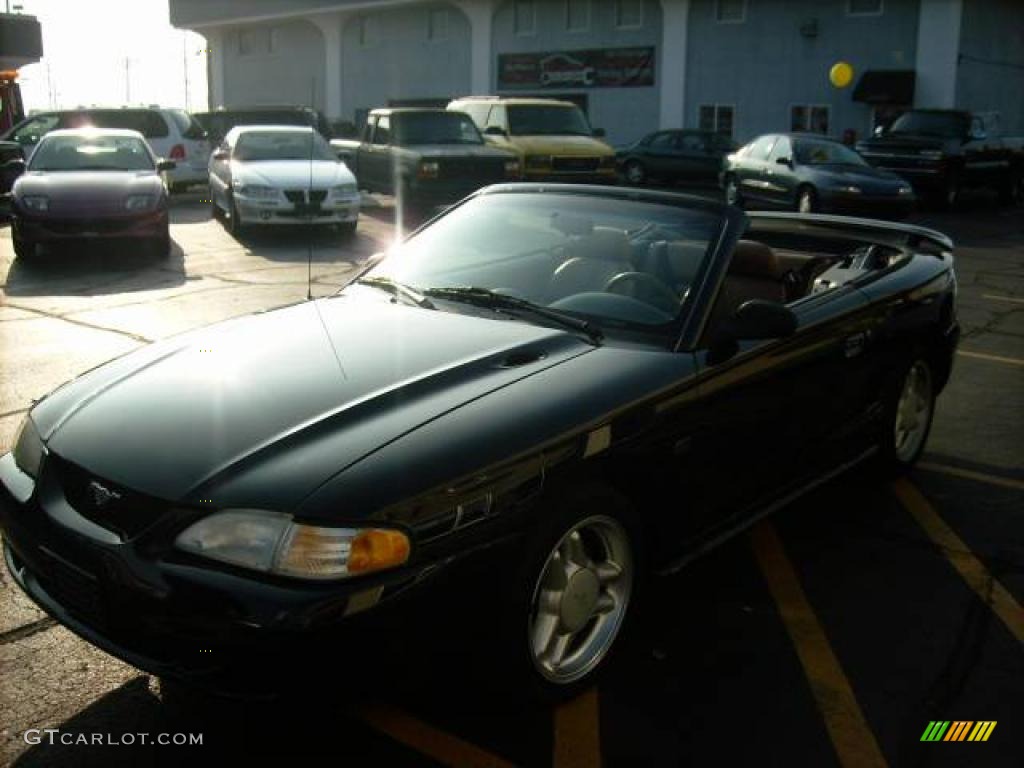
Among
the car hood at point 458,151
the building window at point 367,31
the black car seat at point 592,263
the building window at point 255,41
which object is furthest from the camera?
the building window at point 255,41

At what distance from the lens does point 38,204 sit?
12117mm

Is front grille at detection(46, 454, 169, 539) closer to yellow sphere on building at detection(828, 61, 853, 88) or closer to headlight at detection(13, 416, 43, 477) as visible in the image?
headlight at detection(13, 416, 43, 477)

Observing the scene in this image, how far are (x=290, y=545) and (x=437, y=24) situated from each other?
128ft

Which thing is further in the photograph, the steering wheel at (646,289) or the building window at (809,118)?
the building window at (809,118)

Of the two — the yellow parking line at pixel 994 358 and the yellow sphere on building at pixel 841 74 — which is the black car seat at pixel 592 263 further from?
the yellow sphere on building at pixel 841 74

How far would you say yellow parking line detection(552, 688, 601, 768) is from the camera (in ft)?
9.91

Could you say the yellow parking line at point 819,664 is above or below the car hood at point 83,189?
below

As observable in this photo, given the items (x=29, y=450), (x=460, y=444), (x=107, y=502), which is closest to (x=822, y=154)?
(x=460, y=444)

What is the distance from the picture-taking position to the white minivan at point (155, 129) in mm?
20000

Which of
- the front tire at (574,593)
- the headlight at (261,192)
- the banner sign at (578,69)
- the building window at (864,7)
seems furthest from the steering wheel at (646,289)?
the banner sign at (578,69)

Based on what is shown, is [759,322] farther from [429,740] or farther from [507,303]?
[429,740]

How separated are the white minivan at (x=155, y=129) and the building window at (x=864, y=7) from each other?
59.1 ft

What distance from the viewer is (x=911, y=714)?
3.32 metres

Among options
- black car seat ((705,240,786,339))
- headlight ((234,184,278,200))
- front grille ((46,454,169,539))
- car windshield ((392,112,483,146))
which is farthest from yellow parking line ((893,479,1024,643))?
car windshield ((392,112,483,146))
